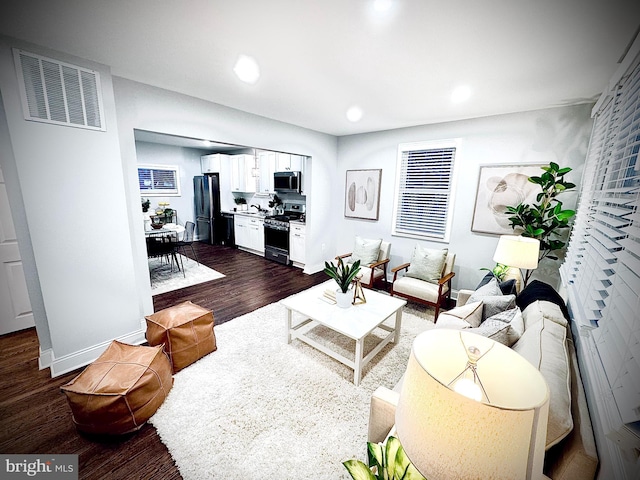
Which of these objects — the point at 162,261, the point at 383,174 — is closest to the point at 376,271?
the point at 383,174

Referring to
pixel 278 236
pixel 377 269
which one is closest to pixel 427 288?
pixel 377 269

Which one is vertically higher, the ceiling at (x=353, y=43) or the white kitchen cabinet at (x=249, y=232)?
the ceiling at (x=353, y=43)

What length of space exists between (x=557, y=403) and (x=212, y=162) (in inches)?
285

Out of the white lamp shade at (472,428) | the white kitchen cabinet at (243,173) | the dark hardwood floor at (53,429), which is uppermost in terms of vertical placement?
the white kitchen cabinet at (243,173)

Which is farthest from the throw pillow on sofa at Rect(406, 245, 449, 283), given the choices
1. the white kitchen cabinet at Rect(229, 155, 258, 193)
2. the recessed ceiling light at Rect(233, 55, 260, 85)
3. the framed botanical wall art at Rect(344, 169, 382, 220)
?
the white kitchen cabinet at Rect(229, 155, 258, 193)

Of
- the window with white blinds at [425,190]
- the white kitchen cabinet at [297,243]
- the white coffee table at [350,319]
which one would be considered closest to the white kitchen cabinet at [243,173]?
the white kitchen cabinet at [297,243]

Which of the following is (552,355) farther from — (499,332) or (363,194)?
(363,194)

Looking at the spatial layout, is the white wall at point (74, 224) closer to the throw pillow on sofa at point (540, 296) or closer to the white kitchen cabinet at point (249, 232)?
the white kitchen cabinet at point (249, 232)

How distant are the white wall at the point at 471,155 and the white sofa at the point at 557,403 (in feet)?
6.56

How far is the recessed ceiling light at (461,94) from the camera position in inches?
93.9

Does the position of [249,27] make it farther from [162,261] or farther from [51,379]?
[162,261]

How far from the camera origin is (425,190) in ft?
12.8

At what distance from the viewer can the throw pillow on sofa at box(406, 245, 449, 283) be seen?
3.32 m

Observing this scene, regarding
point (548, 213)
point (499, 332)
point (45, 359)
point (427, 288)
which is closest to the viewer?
point (499, 332)
